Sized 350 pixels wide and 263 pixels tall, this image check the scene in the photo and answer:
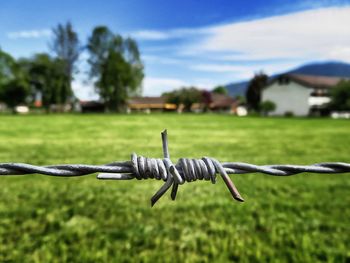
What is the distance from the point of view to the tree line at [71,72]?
60719 mm

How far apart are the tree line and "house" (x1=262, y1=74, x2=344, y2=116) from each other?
22.9 m

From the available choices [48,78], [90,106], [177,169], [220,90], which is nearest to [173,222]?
[177,169]

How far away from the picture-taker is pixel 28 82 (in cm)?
6869

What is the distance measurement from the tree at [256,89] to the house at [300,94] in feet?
6.97

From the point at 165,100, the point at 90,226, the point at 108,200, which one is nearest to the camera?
the point at 90,226

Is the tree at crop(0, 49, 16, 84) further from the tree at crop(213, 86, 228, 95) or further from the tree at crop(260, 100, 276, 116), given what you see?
the tree at crop(213, 86, 228, 95)

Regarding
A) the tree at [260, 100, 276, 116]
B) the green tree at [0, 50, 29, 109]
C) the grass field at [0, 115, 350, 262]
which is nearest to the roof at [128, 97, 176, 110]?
the green tree at [0, 50, 29, 109]

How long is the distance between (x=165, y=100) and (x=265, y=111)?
126 ft

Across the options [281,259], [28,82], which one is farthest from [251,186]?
[28,82]

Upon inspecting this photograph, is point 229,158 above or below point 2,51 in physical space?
below

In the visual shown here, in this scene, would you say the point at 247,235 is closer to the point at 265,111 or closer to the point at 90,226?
the point at 90,226

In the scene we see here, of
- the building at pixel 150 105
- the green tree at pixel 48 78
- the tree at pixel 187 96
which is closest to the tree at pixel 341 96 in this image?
the tree at pixel 187 96

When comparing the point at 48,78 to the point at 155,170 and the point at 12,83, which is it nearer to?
the point at 12,83

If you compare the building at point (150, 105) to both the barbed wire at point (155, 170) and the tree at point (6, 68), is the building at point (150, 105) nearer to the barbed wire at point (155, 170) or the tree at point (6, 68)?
the tree at point (6, 68)
